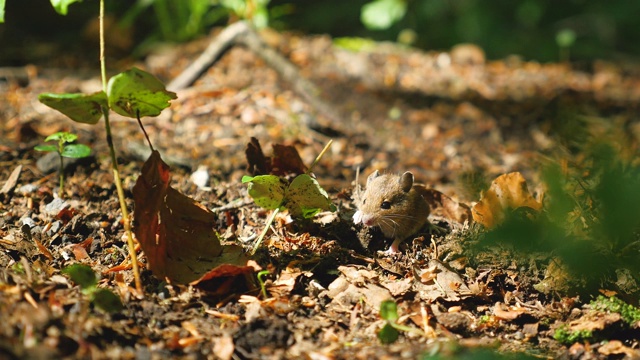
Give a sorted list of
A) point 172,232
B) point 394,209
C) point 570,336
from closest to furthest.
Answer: point 570,336 < point 172,232 < point 394,209

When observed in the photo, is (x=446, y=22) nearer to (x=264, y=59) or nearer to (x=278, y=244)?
(x=264, y=59)

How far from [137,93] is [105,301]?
818 millimetres

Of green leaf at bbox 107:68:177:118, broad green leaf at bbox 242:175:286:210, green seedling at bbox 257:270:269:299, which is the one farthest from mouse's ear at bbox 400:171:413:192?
green leaf at bbox 107:68:177:118

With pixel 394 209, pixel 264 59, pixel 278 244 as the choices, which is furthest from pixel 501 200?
pixel 264 59

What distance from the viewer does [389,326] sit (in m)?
2.47

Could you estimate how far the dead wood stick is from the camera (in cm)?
577

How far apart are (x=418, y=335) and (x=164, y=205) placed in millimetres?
1214

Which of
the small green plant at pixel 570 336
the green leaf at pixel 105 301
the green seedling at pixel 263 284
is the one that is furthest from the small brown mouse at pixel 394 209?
the green leaf at pixel 105 301

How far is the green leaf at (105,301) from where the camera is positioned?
7.86ft

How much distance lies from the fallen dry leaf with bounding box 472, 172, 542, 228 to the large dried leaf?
3.81 feet

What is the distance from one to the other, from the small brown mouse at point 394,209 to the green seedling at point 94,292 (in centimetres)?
132

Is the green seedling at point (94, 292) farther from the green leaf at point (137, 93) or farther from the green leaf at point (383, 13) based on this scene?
the green leaf at point (383, 13)

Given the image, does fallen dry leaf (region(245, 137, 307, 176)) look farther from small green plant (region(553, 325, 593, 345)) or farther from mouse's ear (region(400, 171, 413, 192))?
small green plant (region(553, 325, 593, 345))

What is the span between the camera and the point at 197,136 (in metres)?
4.98
